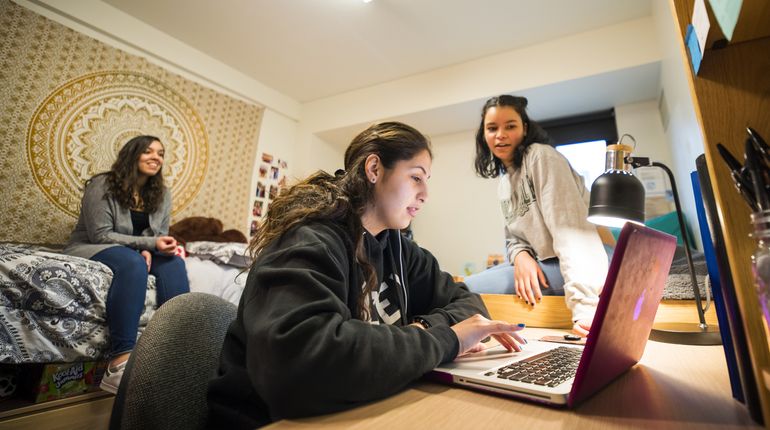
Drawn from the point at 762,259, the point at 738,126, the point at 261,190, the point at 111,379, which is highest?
the point at 261,190

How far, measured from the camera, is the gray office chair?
19.7 inches

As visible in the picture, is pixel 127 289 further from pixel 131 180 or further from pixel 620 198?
pixel 620 198

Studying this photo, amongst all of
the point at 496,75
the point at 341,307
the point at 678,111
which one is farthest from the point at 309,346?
the point at 496,75

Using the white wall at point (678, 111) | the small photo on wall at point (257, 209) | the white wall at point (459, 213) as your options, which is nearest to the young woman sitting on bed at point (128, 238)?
the small photo on wall at point (257, 209)

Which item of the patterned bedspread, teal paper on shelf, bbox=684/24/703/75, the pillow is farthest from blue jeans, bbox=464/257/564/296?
the patterned bedspread

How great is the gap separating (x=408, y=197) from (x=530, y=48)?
274cm

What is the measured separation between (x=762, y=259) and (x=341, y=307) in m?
0.43

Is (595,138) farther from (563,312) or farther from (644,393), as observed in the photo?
(644,393)

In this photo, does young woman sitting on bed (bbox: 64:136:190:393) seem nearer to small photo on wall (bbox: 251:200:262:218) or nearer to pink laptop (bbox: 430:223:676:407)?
small photo on wall (bbox: 251:200:262:218)

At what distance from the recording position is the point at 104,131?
99.6 inches

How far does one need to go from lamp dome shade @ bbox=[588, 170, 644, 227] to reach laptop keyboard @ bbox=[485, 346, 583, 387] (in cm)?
35

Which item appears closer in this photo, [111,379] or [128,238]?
[111,379]

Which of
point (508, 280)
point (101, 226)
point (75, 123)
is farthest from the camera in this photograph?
point (75, 123)

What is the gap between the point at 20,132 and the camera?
2174mm
